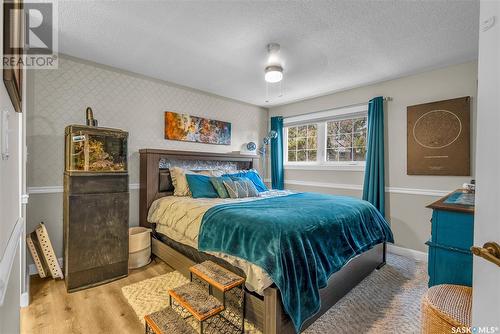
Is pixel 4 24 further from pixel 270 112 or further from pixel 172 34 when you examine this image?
pixel 270 112

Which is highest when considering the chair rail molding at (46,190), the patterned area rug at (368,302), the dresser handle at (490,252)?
the dresser handle at (490,252)

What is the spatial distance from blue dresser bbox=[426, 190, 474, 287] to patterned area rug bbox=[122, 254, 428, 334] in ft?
1.95

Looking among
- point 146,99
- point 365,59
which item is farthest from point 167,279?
point 365,59

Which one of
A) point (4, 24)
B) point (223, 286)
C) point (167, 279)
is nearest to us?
point (4, 24)

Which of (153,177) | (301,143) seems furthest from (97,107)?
(301,143)

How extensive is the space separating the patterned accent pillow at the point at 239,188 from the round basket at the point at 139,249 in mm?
1080

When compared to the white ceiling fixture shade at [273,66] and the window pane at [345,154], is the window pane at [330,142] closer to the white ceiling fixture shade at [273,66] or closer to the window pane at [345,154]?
the window pane at [345,154]

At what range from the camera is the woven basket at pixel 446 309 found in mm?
1116

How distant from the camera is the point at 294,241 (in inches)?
64.4

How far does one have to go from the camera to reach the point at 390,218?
10.9 ft

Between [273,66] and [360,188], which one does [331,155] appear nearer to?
[360,188]

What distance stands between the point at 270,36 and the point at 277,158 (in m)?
2.66

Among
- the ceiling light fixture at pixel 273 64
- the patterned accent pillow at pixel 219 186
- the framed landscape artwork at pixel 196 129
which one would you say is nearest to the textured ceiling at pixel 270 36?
the ceiling light fixture at pixel 273 64

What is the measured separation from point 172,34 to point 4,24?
176cm
